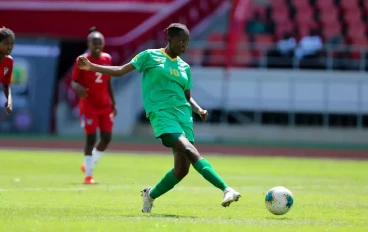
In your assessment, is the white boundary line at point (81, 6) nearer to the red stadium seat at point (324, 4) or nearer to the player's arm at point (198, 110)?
the red stadium seat at point (324, 4)

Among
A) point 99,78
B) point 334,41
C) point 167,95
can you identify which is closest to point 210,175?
point 167,95

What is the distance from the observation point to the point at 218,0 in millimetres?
37812

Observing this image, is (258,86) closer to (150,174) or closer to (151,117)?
(150,174)

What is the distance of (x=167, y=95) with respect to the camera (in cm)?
1099

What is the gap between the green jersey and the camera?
11.0 meters

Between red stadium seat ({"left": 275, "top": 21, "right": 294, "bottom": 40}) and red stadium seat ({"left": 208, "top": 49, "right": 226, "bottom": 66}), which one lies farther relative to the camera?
red stadium seat ({"left": 275, "top": 21, "right": 294, "bottom": 40})

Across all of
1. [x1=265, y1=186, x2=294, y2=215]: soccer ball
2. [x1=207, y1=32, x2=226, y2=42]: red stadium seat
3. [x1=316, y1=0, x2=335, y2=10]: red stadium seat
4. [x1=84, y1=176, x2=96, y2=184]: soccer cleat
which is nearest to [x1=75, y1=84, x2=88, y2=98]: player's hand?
[x1=84, y1=176, x2=96, y2=184]: soccer cleat

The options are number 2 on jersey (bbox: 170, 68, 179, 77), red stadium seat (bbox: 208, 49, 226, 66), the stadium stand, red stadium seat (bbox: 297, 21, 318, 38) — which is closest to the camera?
number 2 on jersey (bbox: 170, 68, 179, 77)

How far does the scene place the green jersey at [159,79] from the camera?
1098 cm

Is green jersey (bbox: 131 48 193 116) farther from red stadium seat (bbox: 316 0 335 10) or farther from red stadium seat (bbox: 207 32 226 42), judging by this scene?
red stadium seat (bbox: 316 0 335 10)

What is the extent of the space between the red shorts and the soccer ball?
263 inches

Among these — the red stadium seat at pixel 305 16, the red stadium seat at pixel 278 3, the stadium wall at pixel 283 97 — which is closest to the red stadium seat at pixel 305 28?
the red stadium seat at pixel 305 16

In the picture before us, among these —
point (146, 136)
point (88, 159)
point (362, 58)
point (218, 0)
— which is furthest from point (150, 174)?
point (218, 0)

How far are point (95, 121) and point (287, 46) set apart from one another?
1803cm
